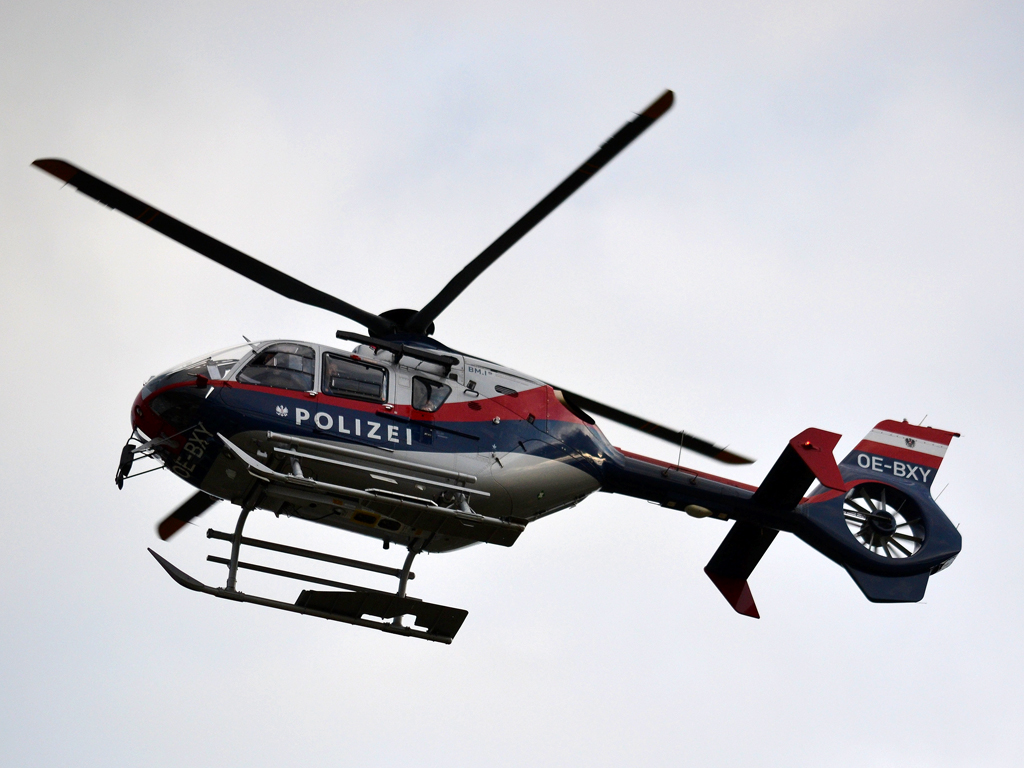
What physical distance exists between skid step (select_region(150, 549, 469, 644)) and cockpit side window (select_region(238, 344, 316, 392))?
2.27 meters

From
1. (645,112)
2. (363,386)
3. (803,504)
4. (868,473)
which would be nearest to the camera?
(645,112)

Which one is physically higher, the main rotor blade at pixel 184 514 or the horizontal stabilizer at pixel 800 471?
the horizontal stabilizer at pixel 800 471

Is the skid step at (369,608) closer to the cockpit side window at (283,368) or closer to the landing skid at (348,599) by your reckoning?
the landing skid at (348,599)

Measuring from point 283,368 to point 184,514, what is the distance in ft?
9.42

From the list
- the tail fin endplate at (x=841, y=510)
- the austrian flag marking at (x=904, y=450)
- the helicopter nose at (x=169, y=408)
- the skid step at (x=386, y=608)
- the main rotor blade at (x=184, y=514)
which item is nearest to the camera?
the helicopter nose at (x=169, y=408)

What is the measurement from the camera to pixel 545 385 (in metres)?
16.2

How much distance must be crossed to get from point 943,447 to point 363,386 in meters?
9.56

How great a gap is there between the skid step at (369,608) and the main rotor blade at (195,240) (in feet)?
10.9

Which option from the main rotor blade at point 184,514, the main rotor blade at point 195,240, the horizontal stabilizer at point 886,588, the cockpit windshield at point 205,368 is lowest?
the main rotor blade at point 184,514

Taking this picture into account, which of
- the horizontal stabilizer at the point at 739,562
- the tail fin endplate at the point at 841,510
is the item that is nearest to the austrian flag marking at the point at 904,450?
the tail fin endplate at the point at 841,510

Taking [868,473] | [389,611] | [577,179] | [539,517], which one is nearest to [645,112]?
[577,179]

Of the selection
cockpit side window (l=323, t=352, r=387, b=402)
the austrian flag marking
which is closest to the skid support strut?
cockpit side window (l=323, t=352, r=387, b=402)

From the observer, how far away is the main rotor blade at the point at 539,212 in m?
13.3

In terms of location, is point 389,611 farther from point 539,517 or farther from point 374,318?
point 374,318
